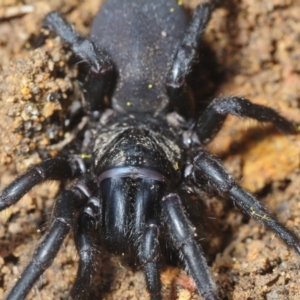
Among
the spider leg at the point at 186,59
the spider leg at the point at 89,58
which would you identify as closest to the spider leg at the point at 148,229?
the spider leg at the point at 186,59

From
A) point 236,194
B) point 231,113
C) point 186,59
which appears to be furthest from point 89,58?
point 236,194

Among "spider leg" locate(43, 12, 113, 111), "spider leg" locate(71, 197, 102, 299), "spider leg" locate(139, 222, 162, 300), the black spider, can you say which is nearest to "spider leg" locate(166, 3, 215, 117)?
A: the black spider

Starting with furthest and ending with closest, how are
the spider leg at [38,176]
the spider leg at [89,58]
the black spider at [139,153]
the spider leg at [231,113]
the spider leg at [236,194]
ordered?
1. the spider leg at [89,58]
2. the spider leg at [231,113]
3. the spider leg at [38,176]
4. the spider leg at [236,194]
5. the black spider at [139,153]

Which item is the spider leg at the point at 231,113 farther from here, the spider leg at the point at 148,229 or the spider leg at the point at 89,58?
the spider leg at the point at 89,58

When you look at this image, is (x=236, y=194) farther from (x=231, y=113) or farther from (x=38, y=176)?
(x=38, y=176)

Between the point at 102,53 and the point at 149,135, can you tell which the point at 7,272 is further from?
the point at 102,53

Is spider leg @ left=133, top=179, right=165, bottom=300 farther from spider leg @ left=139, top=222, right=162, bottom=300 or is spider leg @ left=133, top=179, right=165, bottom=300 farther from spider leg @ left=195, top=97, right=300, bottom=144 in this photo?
spider leg @ left=195, top=97, right=300, bottom=144
